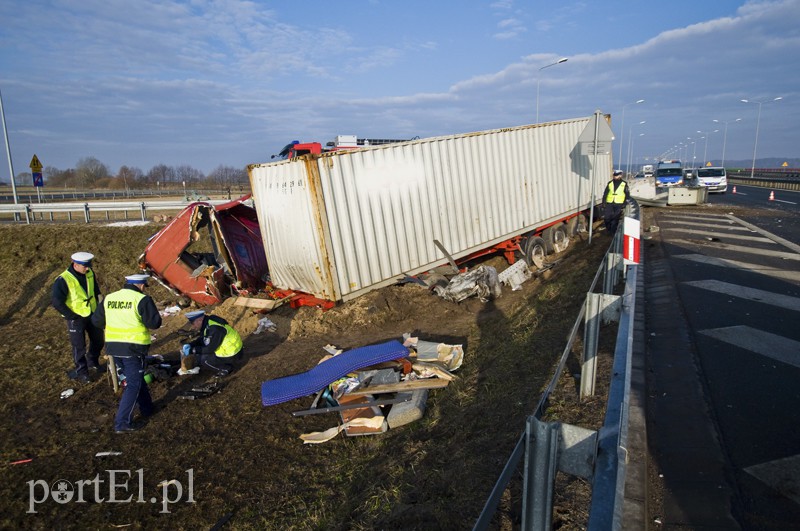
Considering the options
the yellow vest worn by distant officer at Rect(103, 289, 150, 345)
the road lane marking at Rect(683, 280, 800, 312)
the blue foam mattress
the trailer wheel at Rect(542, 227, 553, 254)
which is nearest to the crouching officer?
the yellow vest worn by distant officer at Rect(103, 289, 150, 345)

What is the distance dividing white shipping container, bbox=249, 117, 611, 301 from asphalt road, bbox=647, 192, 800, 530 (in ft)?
12.6

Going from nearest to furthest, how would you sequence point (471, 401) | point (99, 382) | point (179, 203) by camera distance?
point (471, 401) < point (99, 382) < point (179, 203)

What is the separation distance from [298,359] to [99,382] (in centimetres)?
279

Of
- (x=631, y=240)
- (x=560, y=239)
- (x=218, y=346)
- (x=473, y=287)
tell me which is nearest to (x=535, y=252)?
(x=560, y=239)

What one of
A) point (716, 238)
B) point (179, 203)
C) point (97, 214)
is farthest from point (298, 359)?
point (97, 214)

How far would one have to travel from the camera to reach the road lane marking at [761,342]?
4.64m

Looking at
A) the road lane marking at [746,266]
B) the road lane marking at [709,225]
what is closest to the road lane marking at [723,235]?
the road lane marking at [709,225]

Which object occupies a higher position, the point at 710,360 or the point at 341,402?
the point at 710,360

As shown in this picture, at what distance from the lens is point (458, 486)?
11.1 feet

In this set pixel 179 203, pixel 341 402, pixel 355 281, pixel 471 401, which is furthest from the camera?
pixel 179 203

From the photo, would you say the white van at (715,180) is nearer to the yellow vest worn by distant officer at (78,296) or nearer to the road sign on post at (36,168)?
the yellow vest worn by distant officer at (78,296)

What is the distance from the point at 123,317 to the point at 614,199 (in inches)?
436

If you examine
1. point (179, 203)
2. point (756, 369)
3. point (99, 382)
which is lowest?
point (99, 382)

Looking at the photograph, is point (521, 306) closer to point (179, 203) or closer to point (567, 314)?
point (567, 314)
